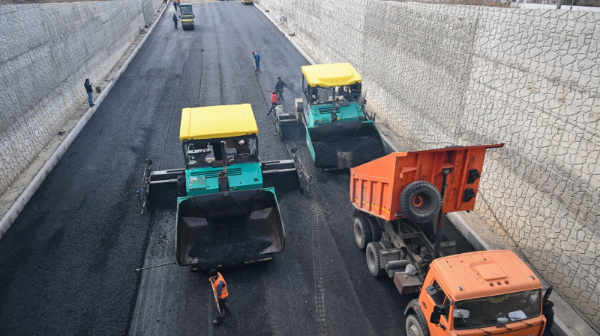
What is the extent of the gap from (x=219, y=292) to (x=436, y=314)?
12.6 feet

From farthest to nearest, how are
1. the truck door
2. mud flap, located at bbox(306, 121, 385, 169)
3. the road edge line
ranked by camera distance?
mud flap, located at bbox(306, 121, 385, 169), the road edge line, the truck door

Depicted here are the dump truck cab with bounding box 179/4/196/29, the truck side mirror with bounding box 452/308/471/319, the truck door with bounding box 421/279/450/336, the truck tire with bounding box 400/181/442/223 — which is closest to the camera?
the truck side mirror with bounding box 452/308/471/319

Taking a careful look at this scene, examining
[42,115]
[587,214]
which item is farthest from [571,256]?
[42,115]

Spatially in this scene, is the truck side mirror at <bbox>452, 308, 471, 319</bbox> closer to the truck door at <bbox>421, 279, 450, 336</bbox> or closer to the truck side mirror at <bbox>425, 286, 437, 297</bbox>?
the truck door at <bbox>421, 279, 450, 336</bbox>

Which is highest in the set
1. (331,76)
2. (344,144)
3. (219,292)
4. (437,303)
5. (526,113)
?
(526,113)

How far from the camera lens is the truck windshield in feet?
18.3

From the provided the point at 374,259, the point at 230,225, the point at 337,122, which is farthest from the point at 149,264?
the point at 337,122

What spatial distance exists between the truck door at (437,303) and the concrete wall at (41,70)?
11.9m

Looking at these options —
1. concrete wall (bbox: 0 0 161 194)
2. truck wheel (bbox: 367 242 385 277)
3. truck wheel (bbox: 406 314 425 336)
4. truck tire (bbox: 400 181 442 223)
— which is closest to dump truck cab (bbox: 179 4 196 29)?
concrete wall (bbox: 0 0 161 194)

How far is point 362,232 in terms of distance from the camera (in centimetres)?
913

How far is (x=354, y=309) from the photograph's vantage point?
773 centimetres

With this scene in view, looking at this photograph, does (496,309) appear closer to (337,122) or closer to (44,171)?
(337,122)

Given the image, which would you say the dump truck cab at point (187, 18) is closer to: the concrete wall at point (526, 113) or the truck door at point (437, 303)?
the concrete wall at point (526, 113)

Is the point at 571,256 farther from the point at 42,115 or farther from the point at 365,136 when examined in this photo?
the point at 42,115
